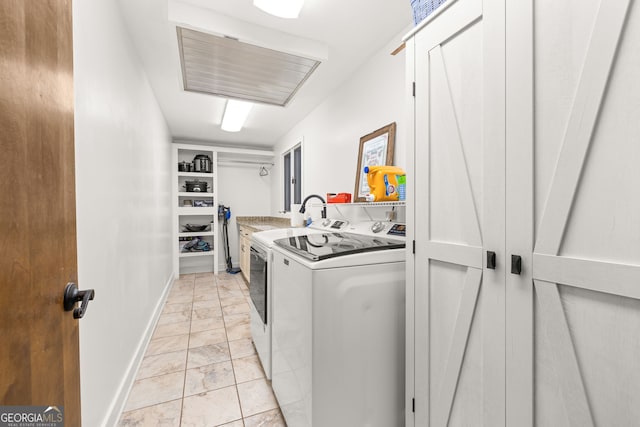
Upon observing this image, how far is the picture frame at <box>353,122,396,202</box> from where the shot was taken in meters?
2.00

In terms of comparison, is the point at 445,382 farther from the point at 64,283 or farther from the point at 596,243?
the point at 64,283

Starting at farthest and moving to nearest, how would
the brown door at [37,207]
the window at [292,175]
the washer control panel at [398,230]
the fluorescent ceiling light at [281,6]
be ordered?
1. the window at [292,175]
2. the washer control panel at [398,230]
3. the fluorescent ceiling light at [281,6]
4. the brown door at [37,207]

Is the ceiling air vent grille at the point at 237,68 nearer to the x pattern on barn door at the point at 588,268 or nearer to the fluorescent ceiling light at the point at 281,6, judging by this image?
the fluorescent ceiling light at the point at 281,6

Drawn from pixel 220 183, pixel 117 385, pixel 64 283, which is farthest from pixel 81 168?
pixel 220 183

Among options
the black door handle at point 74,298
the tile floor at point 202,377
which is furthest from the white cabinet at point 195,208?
the black door handle at point 74,298

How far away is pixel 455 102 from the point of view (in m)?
1.00

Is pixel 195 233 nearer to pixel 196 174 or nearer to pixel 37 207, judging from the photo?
pixel 196 174

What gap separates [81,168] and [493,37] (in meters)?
1.73

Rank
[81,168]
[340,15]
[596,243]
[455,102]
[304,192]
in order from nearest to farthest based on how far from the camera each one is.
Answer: [596,243]
[455,102]
[81,168]
[340,15]
[304,192]

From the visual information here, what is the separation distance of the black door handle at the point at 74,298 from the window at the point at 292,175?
3311mm

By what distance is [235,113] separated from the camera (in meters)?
3.37

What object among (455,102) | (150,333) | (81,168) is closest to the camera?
(455,102)

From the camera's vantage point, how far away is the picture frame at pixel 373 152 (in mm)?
1998

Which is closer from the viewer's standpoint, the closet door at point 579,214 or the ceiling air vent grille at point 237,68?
the closet door at point 579,214
